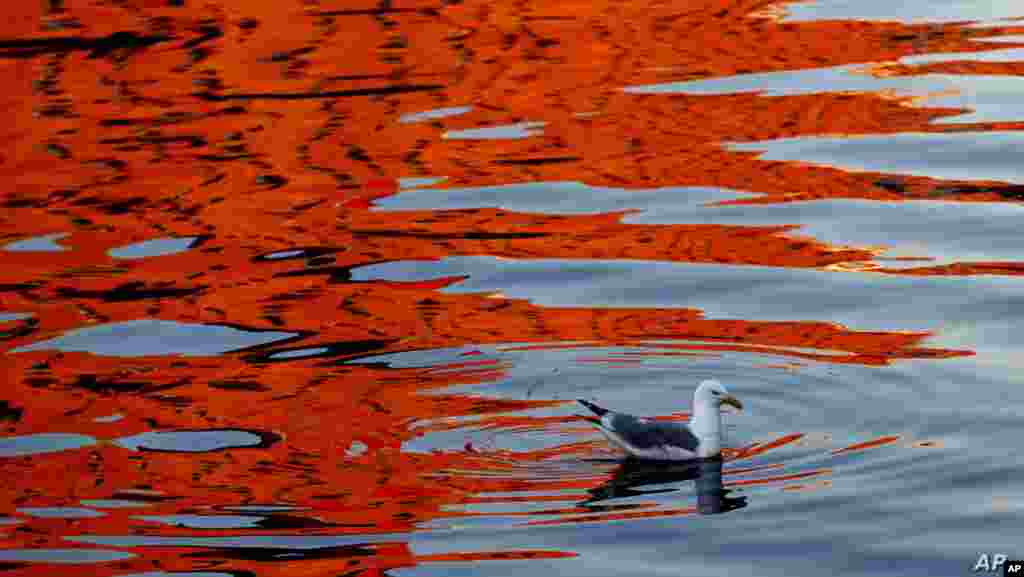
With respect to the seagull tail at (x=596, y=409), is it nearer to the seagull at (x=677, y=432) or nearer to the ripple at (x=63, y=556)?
the seagull at (x=677, y=432)

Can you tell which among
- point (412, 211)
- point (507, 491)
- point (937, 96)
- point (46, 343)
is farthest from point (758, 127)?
point (507, 491)

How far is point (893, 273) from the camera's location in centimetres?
1544

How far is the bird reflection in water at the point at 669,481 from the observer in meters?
11.0

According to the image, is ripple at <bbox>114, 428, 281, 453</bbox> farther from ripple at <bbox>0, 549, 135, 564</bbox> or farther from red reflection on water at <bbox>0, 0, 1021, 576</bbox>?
ripple at <bbox>0, 549, 135, 564</bbox>

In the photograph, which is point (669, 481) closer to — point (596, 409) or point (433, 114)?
point (596, 409)

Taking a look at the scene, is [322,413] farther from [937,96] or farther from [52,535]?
[937,96]

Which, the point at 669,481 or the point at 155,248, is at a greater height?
the point at 155,248

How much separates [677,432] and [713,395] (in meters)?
0.30

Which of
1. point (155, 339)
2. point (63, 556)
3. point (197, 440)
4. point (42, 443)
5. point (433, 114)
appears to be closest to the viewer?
point (63, 556)

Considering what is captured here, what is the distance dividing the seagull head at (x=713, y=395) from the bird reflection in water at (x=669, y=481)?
0.33 meters

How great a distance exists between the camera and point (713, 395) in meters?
11.6

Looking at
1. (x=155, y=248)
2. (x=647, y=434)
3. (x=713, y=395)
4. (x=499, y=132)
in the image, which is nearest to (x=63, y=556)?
(x=647, y=434)

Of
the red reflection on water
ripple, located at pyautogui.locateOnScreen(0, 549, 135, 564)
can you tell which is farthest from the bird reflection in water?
ripple, located at pyautogui.locateOnScreen(0, 549, 135, 564)

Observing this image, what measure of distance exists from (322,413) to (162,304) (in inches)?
140
